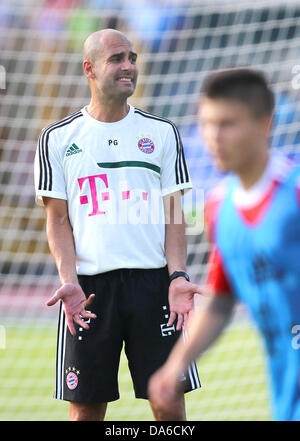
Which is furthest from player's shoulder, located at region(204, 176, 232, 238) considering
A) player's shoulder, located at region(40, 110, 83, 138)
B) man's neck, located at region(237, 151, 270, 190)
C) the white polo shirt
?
player's shoulder, located at region(40, 110, 83, 138)

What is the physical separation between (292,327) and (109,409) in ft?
11.4

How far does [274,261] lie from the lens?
246 centimetres

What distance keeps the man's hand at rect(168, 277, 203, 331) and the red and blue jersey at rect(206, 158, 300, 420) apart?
1.07 meters

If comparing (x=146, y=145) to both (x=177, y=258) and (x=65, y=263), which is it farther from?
(x=65, y=263)

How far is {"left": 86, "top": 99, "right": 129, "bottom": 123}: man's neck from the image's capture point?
3863mm

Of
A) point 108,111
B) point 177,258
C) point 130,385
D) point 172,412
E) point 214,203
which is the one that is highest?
point 108,111

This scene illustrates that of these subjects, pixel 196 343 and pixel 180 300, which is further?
pixel 180 300

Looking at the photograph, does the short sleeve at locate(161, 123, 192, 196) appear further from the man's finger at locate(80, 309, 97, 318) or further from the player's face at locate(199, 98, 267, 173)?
the player's face at locate(199, 98, 267, 173)

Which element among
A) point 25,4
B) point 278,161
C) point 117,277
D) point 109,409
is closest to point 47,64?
point 25,4

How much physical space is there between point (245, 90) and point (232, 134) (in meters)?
0.18

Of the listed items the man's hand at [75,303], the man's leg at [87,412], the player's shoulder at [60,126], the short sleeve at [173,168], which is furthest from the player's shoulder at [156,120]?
the man's leg at [87,412]

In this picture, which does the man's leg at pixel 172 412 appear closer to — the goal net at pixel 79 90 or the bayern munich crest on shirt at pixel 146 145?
the bayern munich crest on shirt at pixel 146 145

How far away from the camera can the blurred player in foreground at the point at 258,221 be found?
2.43m

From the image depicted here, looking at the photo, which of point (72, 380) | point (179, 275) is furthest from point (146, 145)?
point (72, 380)
